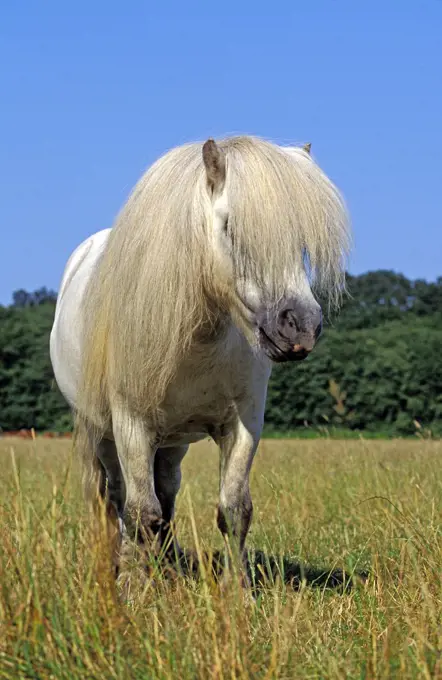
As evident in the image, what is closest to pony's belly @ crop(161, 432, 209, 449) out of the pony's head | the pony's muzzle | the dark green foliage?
the pony's head

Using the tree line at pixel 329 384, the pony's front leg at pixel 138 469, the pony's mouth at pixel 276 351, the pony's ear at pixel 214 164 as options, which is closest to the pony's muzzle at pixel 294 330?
the pony's mouth at pixel 276 351

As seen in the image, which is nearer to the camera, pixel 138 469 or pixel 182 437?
pixel 138 469

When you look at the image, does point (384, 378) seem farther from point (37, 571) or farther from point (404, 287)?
point (404, 287)

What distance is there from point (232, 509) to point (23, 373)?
95.2ft

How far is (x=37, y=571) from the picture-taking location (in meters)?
2.50

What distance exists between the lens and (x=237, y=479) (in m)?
4.43

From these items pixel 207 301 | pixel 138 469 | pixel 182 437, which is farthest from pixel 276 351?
pixel 182 437

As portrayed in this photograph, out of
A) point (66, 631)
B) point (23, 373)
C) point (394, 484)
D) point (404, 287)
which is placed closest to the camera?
point (66, 631)

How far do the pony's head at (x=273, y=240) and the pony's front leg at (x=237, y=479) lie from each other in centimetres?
87

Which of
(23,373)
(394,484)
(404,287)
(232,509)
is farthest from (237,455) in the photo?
(404,287)

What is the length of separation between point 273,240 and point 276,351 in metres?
0.42

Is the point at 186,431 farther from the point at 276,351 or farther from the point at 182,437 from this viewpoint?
the point at 276,351

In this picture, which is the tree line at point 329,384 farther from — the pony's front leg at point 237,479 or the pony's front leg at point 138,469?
the pony's front leg at point 138,469

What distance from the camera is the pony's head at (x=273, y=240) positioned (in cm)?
350
